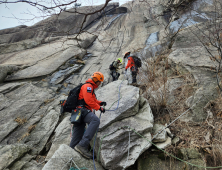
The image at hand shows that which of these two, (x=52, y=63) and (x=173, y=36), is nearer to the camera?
(x=173, y=36)

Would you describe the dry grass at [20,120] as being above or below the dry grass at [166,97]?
below

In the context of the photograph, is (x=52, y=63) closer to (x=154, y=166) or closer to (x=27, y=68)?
(x=27, y=68)

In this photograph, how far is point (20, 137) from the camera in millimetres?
4941

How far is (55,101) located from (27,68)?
430cm

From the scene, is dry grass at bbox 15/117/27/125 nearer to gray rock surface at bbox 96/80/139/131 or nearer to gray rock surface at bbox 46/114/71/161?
gray rock surface at bbox 46/114/71/161

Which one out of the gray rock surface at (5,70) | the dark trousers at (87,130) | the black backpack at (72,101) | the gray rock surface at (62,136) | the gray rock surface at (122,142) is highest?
the gray rock surface at (5,70)

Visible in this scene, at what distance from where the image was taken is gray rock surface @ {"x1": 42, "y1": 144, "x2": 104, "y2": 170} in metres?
2.78

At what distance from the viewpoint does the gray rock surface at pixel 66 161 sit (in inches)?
109

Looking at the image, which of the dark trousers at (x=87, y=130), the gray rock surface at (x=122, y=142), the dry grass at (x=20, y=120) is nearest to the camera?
the gray rock surface at (x=122, y=142)

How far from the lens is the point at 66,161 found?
2900 mm

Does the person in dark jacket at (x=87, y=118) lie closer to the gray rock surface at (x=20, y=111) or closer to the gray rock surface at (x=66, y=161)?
the gray rock surface at (x=66, y=161)

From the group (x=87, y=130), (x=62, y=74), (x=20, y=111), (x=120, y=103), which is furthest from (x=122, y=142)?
(x=62, y=74)

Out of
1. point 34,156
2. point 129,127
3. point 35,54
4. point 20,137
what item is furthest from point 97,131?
point 35,54

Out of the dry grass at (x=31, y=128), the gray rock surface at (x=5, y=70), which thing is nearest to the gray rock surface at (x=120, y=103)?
the dry grass at (x=31, y=128)
